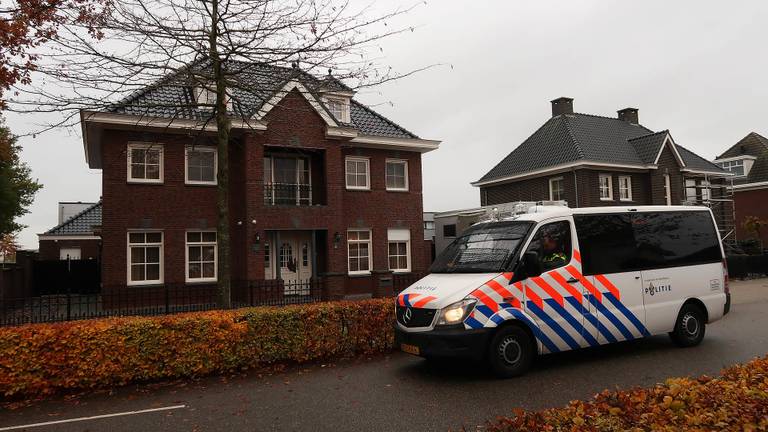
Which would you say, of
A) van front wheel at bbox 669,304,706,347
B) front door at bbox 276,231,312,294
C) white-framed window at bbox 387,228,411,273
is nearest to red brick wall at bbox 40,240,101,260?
front door at bbox 276,231,312,294

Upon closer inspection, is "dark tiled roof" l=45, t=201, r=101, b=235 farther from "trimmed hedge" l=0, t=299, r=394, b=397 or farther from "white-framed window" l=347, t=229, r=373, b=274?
"trimmed hedge" l=0, t=299, r=394, b=397

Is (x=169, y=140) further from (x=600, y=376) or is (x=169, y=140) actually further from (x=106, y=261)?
(x=600, y=376)

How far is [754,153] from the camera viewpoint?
1526 inches

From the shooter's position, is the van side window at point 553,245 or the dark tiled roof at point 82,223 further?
the dark tiled roof at point 82,223

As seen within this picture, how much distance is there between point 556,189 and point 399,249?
11214 mm

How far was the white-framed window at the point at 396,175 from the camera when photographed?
21.7m

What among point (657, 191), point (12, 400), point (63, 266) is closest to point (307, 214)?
point (12, 400)

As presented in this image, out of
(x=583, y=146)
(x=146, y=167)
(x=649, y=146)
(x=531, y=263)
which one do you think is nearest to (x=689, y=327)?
(x=531, y=263)

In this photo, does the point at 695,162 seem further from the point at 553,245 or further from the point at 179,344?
the point at 179,344

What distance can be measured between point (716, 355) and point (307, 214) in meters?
13.6

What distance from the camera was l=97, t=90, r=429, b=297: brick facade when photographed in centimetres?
1691

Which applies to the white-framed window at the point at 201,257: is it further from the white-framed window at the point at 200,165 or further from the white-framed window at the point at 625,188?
the white-framed window at the point at 625,188

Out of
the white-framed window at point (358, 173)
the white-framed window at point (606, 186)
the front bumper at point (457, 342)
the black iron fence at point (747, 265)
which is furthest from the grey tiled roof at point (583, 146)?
the front bumper at point (457, 342)

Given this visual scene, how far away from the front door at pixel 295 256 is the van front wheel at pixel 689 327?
13.5m
